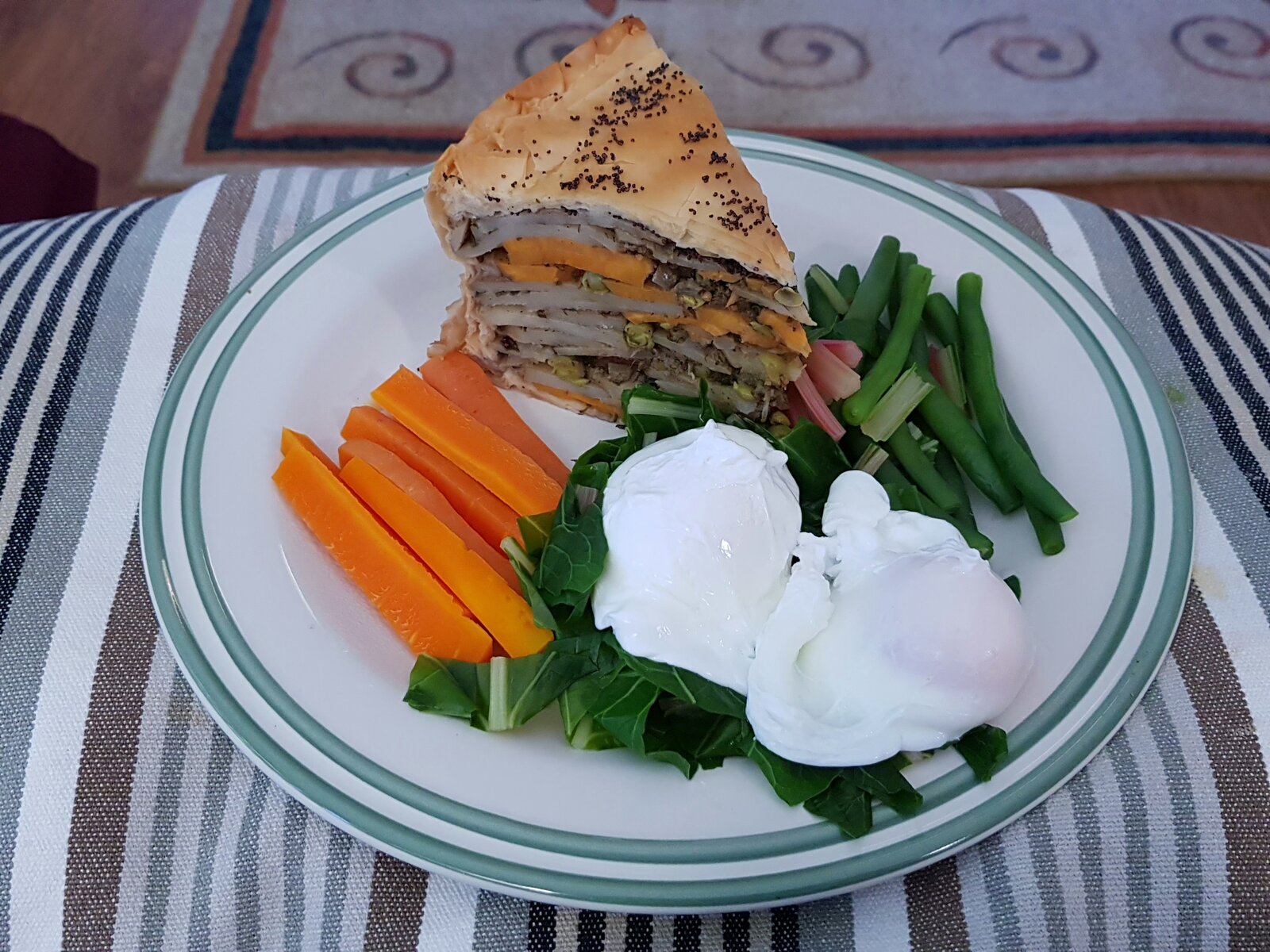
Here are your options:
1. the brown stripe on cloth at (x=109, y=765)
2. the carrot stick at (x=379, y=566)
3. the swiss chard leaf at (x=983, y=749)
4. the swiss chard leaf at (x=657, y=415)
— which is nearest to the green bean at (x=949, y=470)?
the swiss chard leaf at (x=657, y=415)

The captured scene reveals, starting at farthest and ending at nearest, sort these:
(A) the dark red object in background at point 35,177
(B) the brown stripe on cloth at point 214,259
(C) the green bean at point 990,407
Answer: (A) the dark red object in background at point 35,177 < (B) the brown stripe on cloth at point 214,259 < (C) the green bean at point 990,407

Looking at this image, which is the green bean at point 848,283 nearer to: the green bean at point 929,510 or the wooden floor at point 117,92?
the green bean at point 929,510

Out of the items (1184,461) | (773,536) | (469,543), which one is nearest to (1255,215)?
(1184,461)

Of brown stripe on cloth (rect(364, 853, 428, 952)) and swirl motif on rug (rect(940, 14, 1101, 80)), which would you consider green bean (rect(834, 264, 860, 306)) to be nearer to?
brown stripe on cloth (rect(364, 853, 428, 952))

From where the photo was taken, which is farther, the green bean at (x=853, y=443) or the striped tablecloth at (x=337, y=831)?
the green bean at (x=853, y=443)

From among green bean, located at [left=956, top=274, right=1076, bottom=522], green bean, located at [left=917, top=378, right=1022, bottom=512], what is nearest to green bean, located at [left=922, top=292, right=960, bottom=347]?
green bean, located at [left=956, top=274, right=1076, bottom=522]

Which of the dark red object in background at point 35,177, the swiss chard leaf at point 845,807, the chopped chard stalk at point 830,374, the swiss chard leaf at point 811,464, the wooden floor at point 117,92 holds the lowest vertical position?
the swiss chard leaf at point 845,807
